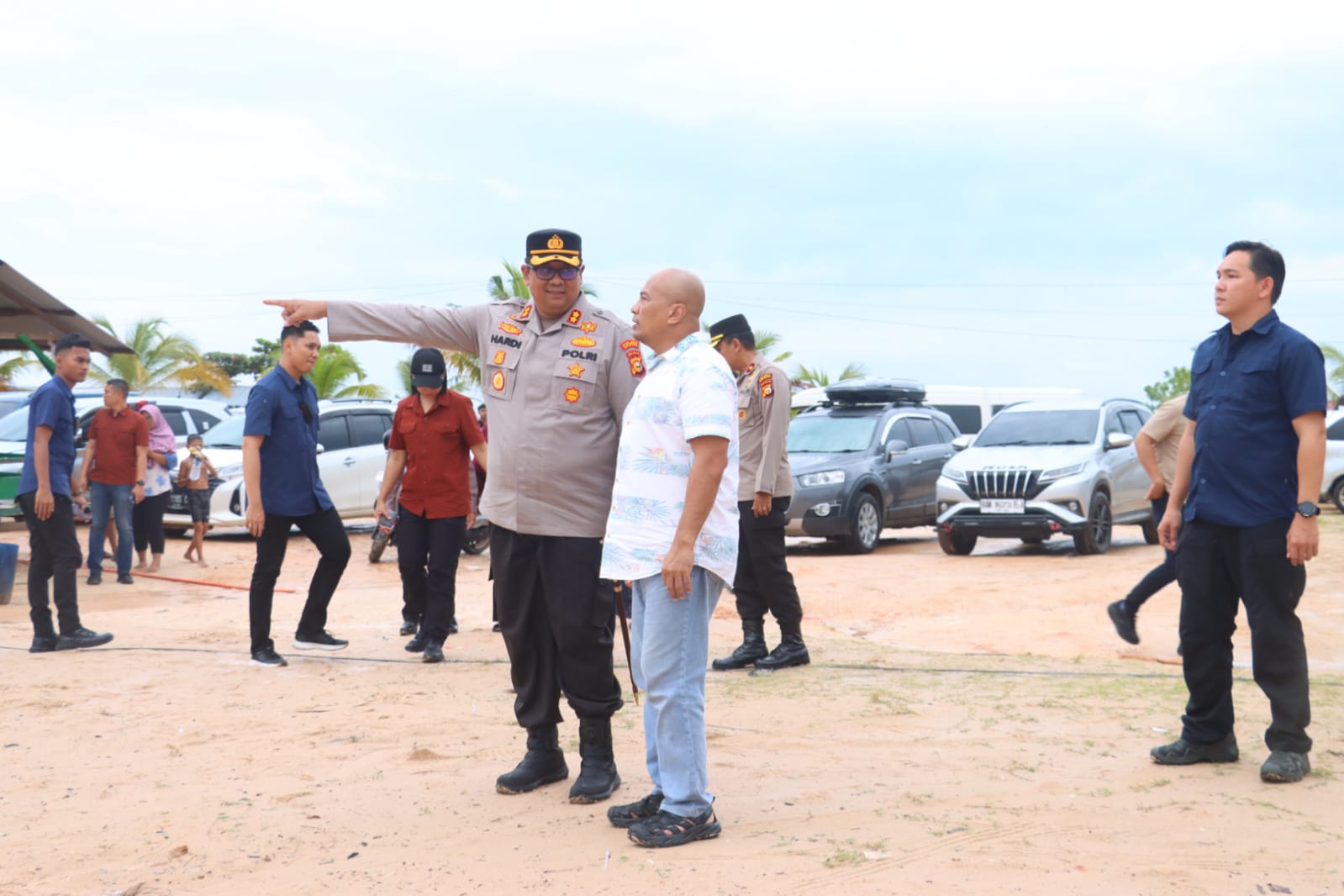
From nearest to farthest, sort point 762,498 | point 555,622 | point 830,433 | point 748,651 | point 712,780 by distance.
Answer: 1. point 555,622
2. point 712,780
3. point 762,498
4. point 748,651
5. point 830,433

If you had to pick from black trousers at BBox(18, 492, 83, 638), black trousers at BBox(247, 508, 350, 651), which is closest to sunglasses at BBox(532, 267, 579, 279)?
black trousers at BBox(247, 508, 350, 651)

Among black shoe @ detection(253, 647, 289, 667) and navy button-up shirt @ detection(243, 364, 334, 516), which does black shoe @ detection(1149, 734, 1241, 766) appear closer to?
navy button-up shirt @ detection(243, 364, 334, 516)

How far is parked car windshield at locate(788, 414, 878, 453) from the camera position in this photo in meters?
15.8

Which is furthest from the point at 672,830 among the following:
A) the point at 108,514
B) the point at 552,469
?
the point at 108,514

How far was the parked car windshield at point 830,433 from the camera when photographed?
15.8m

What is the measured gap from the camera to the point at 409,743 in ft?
18.6

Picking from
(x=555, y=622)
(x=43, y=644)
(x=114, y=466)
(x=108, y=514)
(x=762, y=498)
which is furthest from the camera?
(x=108, y=514)

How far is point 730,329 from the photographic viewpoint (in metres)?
7.43

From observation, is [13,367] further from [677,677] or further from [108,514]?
[677,677]

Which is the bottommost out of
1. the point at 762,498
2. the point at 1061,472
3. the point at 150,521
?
the point at 150,521

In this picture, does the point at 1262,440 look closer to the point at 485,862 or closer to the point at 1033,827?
the point at 1033,827

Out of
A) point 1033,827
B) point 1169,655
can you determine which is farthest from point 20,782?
point 1169,655

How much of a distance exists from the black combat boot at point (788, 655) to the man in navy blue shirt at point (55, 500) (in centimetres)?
425

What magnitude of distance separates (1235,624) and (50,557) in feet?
22.1
